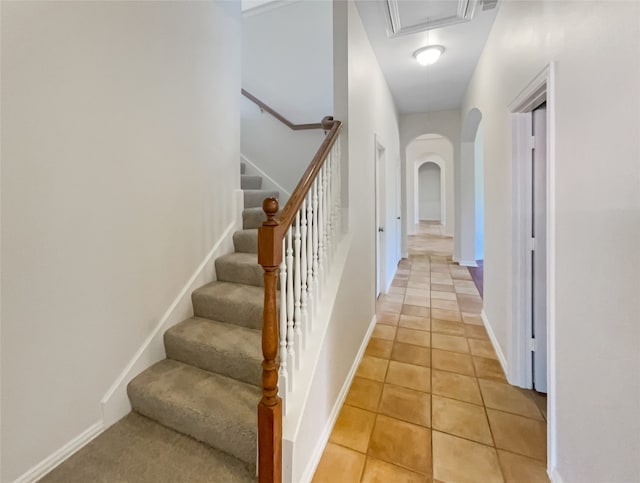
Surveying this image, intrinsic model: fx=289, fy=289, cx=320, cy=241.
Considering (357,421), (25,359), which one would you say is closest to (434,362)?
(357,421)

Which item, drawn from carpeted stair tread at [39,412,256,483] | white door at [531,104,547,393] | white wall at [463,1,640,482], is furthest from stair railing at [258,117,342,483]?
white door at [531,104,547,393]

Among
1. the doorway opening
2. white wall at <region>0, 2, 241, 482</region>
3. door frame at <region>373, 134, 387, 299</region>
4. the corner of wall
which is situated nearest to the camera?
white wall at <region>0, 2, 241, 482</region>

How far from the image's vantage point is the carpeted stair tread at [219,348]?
1.70 meters

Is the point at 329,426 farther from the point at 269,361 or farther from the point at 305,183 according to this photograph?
the point at 305,183

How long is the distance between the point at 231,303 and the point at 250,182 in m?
1.86

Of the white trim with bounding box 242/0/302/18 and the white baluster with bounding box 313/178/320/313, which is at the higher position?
the white trim with bounding box 242/0/302/18

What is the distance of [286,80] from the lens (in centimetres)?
366

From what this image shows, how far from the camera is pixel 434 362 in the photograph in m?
2.50

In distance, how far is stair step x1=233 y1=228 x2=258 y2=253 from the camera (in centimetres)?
254

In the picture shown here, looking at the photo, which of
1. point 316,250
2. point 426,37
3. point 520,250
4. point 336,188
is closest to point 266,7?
point 426,37

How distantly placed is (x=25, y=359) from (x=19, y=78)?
3.92 ft

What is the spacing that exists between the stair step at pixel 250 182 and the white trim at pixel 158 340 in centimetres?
94

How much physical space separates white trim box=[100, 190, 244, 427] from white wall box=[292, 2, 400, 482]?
1.09 m

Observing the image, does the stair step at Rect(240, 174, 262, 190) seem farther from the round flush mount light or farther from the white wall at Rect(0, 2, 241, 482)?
the round flush mount light
